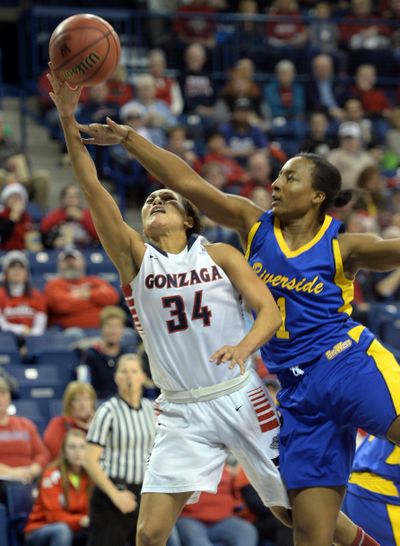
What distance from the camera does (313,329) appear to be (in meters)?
4.86

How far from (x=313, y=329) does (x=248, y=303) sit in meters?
0.32

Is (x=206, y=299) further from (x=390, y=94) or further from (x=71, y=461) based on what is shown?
(x=390, y=94)

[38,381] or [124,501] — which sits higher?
[38,381]

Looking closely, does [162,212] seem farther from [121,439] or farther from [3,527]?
[3,527]

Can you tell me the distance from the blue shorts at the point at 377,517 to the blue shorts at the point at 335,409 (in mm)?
484

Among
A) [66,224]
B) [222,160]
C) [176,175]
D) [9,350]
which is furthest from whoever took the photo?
[222,160]

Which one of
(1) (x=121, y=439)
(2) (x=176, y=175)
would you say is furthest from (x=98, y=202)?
(1) (x=121, y=439)

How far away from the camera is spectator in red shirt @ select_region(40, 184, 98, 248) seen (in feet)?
34.8

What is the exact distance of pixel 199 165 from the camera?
1178cm

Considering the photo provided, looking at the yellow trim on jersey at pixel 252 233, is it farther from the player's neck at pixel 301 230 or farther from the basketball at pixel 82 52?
the basketball at pixel 82 52

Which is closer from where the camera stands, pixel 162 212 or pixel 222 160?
pixel 162 212

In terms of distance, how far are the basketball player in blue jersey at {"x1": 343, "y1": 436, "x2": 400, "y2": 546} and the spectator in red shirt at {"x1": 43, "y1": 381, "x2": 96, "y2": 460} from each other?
9.32 ft

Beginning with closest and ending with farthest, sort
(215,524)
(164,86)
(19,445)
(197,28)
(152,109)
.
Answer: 1. (215,524)
2. (19,445)
3. (152,109)
4. (164,86)
5. (197,28)

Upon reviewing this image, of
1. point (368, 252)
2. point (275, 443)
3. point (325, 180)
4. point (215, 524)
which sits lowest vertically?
point (215, 524)
